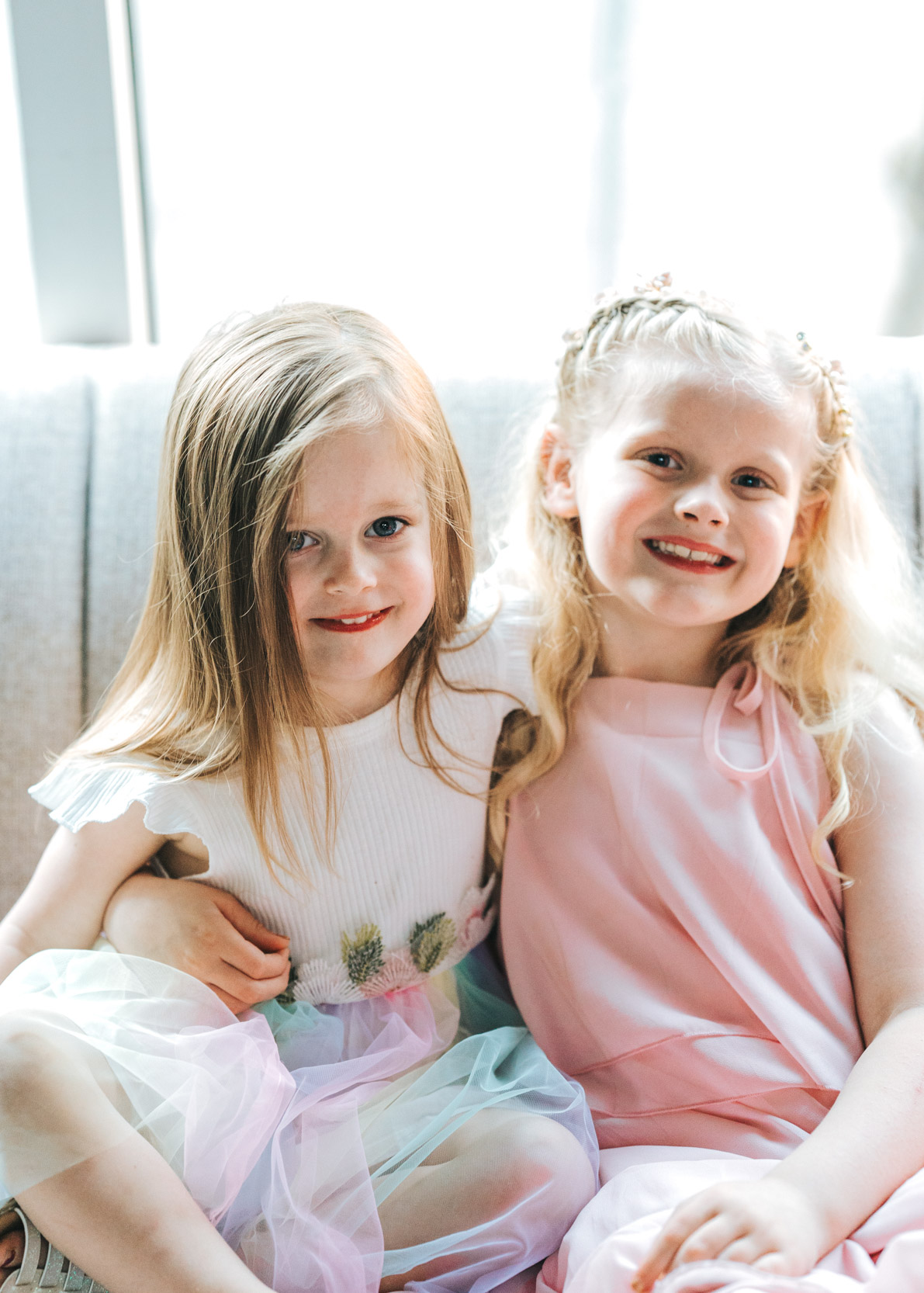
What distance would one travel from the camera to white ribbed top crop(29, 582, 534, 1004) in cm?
87

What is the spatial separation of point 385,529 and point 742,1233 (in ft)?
1.84

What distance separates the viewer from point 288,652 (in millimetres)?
808

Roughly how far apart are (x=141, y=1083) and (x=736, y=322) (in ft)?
2.65

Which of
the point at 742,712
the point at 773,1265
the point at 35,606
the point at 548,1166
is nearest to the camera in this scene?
the point at 773,1265

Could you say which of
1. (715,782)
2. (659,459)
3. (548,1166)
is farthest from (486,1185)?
(659,459)

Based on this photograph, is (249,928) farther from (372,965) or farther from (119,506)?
(119,506)

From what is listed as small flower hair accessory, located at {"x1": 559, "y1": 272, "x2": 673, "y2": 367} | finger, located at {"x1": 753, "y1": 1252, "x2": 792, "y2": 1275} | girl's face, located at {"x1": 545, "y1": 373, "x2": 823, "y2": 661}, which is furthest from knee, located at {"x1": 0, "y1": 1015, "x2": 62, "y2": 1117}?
small flower hair accessory, located at {"x1": 559, "y1": 272, "x2": 673, "y2": 367}

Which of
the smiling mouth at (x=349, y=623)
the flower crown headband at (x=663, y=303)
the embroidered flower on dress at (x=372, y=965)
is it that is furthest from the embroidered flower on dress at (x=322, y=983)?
the flower crown headband at (x=663, y=303)

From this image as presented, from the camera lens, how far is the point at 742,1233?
2.15ft

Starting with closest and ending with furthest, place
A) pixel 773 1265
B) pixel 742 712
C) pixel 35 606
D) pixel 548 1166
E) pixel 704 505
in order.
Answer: pixel 773 1265
pixel 548 1166
pixel 704 505
pixel 742 712
pixel 35 606

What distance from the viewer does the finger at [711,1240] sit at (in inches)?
25.2

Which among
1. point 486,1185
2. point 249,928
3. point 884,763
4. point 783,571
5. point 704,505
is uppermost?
point 704,505

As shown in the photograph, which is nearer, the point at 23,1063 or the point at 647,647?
the point at 23,1063

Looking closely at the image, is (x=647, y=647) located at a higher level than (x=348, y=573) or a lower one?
lower
